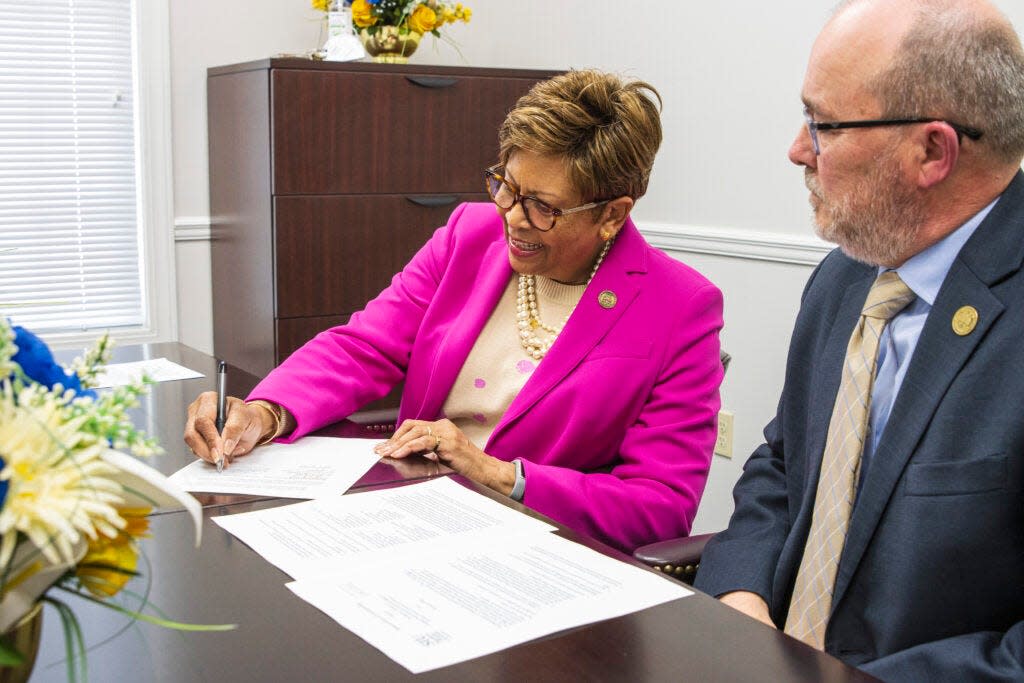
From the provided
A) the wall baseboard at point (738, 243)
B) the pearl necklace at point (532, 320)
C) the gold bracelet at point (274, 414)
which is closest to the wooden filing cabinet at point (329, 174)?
the wall baseboard at point (738, 243)

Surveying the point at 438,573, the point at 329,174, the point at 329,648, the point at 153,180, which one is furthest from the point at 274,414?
the point at 153,180

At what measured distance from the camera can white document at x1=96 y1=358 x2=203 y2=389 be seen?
2.16 meters

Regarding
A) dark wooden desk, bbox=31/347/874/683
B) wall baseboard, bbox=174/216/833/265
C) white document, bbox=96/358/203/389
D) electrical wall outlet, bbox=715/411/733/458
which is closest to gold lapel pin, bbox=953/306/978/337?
dark wooden desk, bbox=31/347/874/683

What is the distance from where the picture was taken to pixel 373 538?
1361 millimetres

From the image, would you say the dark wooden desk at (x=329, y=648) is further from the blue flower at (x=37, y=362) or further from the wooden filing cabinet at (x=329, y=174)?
the wooden filing cabinet at (x=329, y=174)

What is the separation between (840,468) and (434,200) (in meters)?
2.25

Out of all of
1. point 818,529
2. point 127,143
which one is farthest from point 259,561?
point 127,143

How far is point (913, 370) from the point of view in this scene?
1392 mm

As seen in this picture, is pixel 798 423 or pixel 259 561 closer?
pixel 259 561

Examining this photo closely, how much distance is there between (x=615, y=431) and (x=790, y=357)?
0.36 metres

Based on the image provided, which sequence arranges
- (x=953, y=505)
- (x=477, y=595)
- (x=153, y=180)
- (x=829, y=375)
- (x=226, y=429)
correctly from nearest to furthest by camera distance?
(x=477, y=595) < (x=953, y=505) < (x=829, y=375) < (x=226, y=429) < (x=153, y=180)

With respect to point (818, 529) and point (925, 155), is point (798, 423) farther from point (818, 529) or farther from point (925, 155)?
point (925, 155)

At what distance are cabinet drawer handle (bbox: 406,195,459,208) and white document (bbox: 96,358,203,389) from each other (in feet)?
4.21

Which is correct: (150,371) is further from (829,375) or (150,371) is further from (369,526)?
(829,375)
